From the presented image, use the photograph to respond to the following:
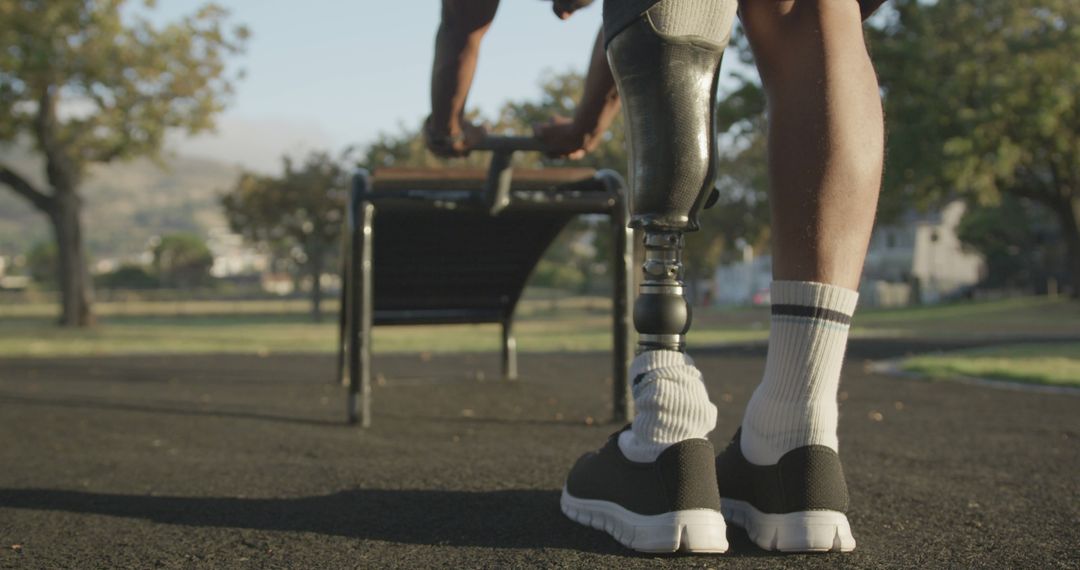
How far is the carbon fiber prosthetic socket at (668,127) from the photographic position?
1.59m

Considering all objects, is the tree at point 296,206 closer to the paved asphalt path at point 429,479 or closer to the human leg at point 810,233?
the paved asphalt path at point 429,479

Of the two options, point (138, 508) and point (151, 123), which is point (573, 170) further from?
point (151, 123)

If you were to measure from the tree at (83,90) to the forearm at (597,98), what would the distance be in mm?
19281

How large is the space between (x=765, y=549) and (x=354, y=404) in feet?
8.42

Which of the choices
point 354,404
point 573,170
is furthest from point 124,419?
point 573,170

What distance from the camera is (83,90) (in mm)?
20969

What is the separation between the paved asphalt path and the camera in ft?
5.30

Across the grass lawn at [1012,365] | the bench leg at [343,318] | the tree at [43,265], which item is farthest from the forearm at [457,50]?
the tree at [43,265]

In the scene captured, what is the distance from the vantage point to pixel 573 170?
4.07 m

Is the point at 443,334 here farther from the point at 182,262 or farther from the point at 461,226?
the point at 182,262

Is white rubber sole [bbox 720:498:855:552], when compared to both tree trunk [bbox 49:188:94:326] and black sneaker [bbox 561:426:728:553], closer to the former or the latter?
black sneaker [bbox 561:426:728:553]

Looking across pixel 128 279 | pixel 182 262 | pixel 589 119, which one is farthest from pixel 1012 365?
pixel 182 262

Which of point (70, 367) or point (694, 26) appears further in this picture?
point (70, 367)

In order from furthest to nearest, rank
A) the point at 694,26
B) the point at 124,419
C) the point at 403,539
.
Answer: the point at 124,419
the point at 403,539
the point at 694,26
